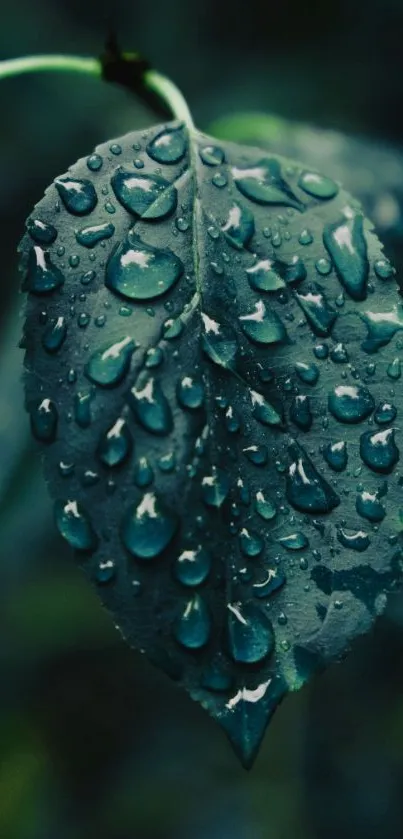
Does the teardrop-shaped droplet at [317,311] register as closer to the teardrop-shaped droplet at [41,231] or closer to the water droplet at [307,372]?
the water droplet at [307,372]

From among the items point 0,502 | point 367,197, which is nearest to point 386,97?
point 367,197

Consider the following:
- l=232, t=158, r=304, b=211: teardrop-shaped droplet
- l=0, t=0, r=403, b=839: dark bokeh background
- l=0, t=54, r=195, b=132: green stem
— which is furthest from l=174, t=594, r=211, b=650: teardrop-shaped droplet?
l=0, t=0, r=403, b=839: dark bokeh background

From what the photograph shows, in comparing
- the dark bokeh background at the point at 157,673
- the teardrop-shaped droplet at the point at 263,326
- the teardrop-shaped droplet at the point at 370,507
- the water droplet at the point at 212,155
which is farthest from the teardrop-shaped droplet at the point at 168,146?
the dark bokeh background at the point at 157,673

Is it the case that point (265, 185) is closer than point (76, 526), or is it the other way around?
point (76, 526)

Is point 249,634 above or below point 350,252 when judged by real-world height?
below

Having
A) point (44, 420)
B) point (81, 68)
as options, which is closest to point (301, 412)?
point (44, 420)

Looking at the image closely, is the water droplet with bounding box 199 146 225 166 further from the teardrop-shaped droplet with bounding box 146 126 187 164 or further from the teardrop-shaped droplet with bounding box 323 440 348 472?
the teardrop-shaped droplet with bounding box 323 440 348 472

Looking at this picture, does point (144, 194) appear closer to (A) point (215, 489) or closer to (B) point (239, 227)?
(B) point (239, 227)
